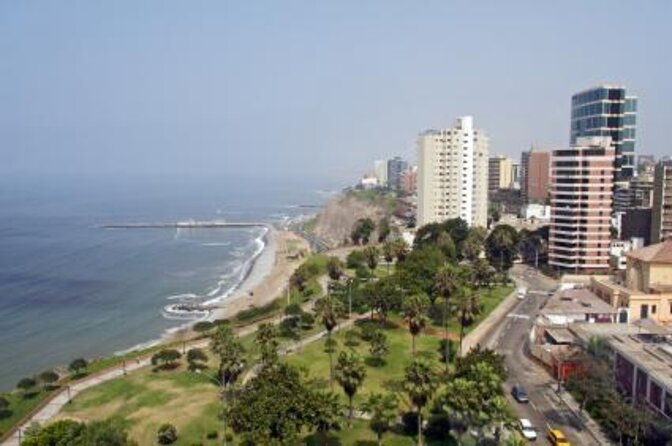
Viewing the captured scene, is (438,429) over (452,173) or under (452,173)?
under

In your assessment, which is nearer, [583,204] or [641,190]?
[583,204]

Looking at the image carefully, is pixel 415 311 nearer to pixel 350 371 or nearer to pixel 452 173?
pixel 350 371

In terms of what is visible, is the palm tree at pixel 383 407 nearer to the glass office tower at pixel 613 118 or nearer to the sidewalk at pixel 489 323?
the sidewalk at pixel 489 323

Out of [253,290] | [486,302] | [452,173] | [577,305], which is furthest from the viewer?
[452,173]

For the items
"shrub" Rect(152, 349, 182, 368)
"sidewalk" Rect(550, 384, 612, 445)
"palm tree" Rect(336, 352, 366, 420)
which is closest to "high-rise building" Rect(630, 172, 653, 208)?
"sidewalk" Rect(550, 384, 612, 445)

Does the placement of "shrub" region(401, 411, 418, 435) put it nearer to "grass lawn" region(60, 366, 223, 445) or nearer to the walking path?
"grass lawn" region(60, 366, 223, 445)

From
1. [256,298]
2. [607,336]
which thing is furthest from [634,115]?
[607,336]

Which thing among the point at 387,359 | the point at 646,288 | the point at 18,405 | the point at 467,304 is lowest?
the point at 18,405

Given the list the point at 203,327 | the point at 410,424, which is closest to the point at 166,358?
the point at 203,327
